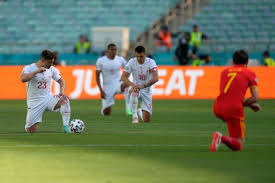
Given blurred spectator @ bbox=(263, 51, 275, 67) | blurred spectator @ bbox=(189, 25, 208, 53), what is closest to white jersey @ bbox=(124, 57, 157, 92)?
blurred spectator @ bbox=(263, 51, 275, 67)

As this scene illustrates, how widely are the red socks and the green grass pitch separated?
0.11 m

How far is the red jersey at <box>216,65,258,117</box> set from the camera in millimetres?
11984

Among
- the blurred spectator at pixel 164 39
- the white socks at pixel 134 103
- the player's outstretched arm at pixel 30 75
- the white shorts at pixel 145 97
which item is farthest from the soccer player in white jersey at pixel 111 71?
the blurred spectator at pixel 164 39

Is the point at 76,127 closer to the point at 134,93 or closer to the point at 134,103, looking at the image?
the point at 134,103

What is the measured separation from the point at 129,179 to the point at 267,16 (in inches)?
1282

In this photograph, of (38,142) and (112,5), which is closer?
(38,142)

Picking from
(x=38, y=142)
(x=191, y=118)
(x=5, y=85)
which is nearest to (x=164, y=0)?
(x=5, y=85)

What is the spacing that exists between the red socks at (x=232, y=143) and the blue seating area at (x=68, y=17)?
2820 cm

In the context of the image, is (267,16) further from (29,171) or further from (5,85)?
(29,171)

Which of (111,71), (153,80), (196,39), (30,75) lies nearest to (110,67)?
(111,71)

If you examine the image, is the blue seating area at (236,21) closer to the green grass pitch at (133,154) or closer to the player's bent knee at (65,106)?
the green grass pitch at (133,154)

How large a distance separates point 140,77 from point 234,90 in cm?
782

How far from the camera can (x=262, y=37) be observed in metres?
39.4

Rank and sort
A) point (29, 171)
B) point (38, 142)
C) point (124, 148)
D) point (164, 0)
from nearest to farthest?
point (29, 171) → point (124, 148) → point (38, 142) → point (164, 0)
